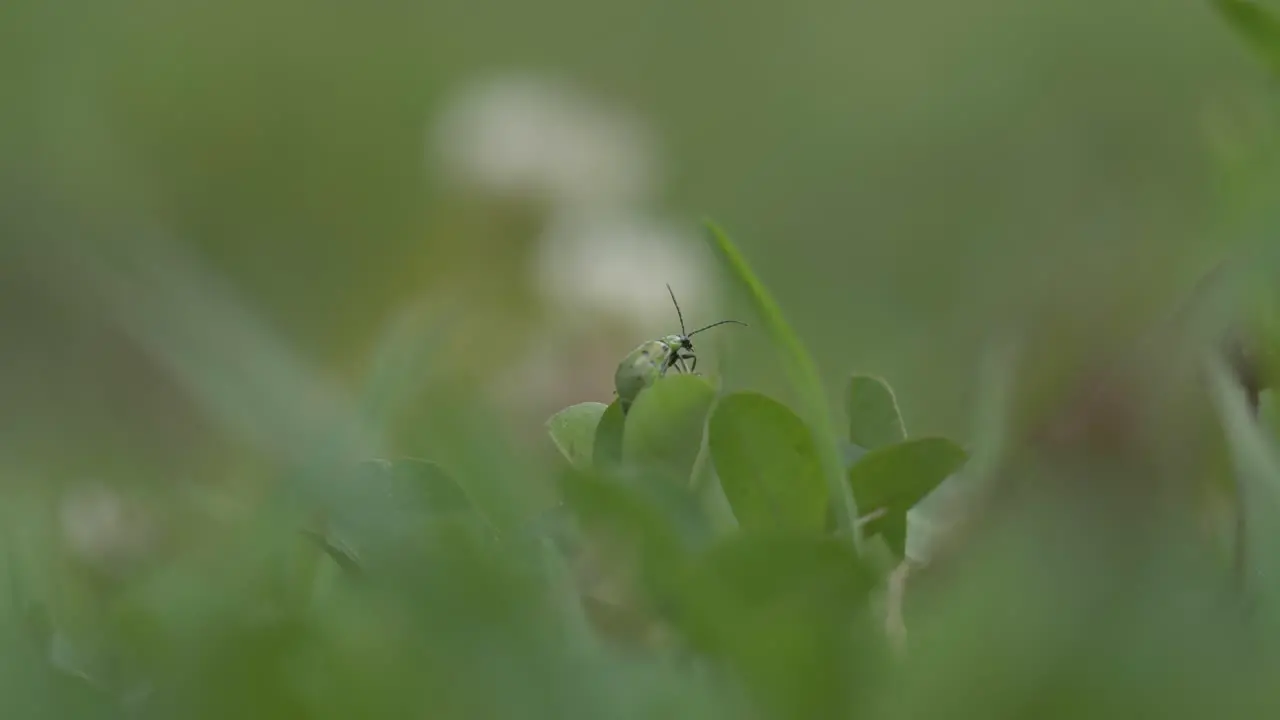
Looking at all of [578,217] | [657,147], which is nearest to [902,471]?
[578,217]

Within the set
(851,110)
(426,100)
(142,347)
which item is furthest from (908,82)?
(142,347)

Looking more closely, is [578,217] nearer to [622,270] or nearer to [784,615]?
[622,270]

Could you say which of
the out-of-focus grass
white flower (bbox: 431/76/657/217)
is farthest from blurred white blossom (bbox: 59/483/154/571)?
white flower (bbox: 431/76/657/217)

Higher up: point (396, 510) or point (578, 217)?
point (578, 217)

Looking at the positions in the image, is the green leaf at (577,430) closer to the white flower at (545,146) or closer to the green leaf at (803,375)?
the green leaf at (803,375)

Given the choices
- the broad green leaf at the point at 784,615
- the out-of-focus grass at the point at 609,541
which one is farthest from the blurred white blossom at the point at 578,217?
the broad green leaf at the point at 784,615

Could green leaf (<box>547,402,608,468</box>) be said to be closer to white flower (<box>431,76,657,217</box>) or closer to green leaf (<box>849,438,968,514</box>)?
green leaf (<box>849,438,968,514</box>)
